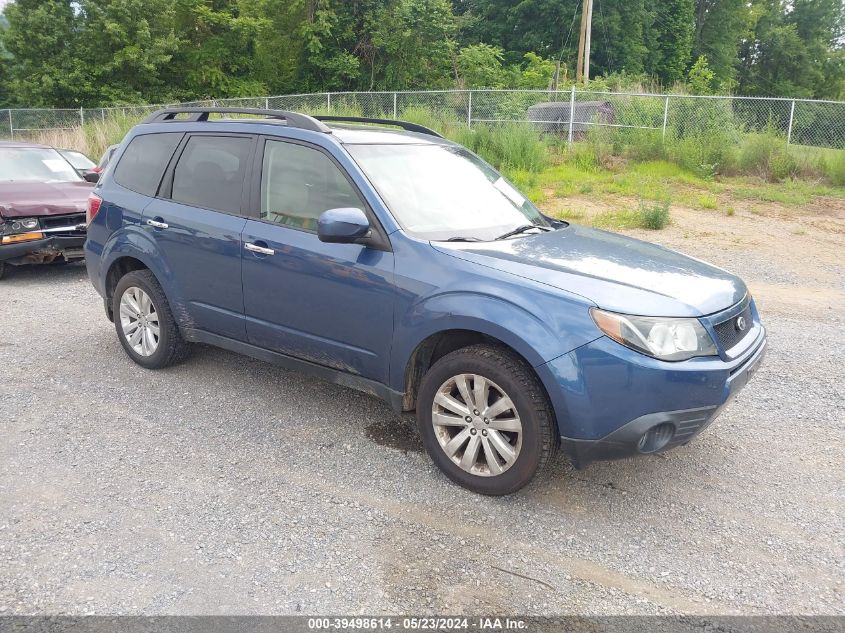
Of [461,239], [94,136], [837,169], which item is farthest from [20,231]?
[94,136]

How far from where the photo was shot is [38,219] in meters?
8.44

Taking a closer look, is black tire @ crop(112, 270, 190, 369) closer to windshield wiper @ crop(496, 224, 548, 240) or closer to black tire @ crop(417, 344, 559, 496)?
black tire @ crop(417, 344, 559, 496)

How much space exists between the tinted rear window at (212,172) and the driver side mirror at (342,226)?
1.08 m

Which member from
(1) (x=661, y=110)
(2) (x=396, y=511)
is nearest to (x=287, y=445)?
(2) (x=396, y=511)

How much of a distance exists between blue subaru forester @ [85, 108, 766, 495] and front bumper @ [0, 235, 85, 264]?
11.4 feet

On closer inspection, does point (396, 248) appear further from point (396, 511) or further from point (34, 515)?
point (34, 515)

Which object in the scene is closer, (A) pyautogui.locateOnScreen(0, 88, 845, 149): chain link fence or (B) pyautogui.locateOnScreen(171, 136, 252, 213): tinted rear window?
(B) pyautogui.locateOnScreen(171, 136, 252, 213): tinted rear window

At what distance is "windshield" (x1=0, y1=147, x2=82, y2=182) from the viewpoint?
941 centimetres

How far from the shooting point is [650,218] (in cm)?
1147

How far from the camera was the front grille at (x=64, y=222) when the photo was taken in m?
8.48

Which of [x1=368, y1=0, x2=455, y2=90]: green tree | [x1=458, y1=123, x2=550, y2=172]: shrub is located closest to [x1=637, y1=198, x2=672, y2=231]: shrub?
[x1=458, y1=123, x2=550, y2=172]: shrub

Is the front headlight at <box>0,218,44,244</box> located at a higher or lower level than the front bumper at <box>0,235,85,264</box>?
higher

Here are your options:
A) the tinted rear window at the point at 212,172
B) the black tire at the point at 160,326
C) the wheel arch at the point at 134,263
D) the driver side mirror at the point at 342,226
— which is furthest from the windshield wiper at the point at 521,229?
the black tire at the point at 160,326

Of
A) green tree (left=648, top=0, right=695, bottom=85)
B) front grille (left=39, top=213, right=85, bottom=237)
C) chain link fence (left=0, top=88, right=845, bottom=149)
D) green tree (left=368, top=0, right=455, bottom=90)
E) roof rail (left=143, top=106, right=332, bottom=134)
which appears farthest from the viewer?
green tree (left=648, top=0, right=695, bottom=85)
